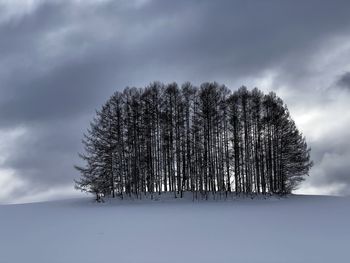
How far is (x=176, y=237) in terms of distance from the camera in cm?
2456

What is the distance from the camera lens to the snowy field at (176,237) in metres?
19.4

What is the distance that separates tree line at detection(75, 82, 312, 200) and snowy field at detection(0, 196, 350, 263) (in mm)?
21749

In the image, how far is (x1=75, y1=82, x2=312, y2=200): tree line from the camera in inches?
2285

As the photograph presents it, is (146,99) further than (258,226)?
Yes

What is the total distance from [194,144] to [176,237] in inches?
1411

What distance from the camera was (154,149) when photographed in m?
60.3

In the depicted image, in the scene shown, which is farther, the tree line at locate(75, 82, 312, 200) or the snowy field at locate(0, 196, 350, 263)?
the tree line at locate(75, 82, 312, 200)

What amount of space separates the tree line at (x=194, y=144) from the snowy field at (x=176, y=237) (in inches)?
856

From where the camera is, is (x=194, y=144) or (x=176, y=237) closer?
(x=176, y=237)

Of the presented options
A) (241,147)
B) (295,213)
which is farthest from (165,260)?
(241,147)

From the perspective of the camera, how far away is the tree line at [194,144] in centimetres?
5803

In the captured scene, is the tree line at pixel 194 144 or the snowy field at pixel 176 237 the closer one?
the snowy field at pixel 176 237

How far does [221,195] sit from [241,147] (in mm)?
7288

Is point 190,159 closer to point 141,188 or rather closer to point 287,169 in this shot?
point 141,188
